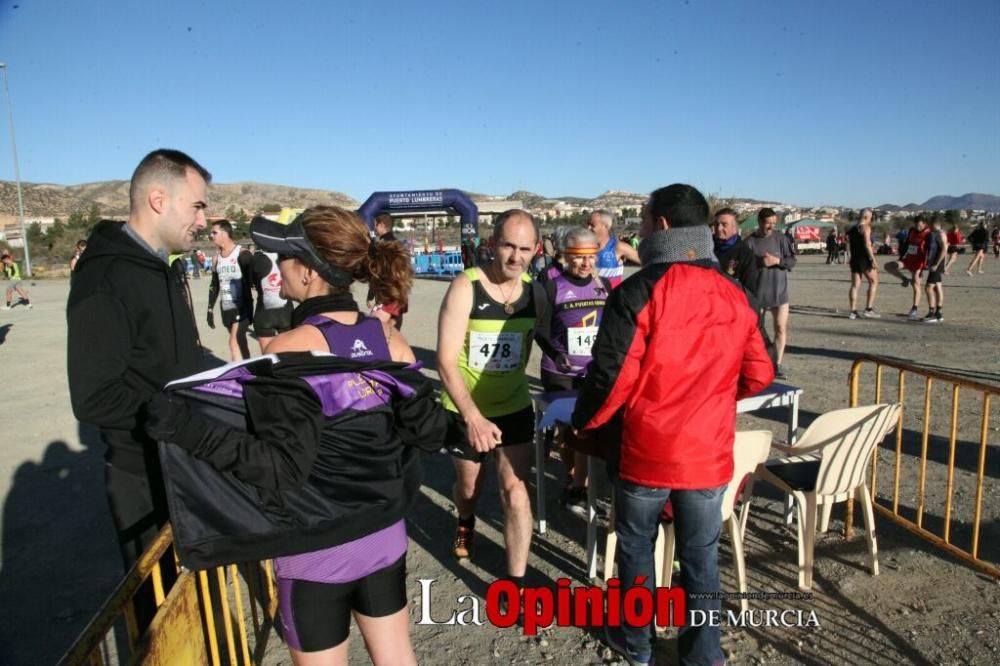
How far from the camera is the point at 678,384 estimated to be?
2.33m

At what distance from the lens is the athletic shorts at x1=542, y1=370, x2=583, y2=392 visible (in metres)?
4.15

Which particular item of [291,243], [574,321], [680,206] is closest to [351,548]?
[291,243]

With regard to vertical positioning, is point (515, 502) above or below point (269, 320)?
below

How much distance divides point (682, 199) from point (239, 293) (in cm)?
704

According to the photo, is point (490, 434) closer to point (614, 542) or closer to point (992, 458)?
point (614, 542)

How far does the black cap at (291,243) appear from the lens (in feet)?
6.24

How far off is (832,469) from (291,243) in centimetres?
301

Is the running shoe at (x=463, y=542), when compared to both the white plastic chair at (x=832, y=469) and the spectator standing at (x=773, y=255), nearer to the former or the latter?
the white plastic chair at (x=832, y=469)

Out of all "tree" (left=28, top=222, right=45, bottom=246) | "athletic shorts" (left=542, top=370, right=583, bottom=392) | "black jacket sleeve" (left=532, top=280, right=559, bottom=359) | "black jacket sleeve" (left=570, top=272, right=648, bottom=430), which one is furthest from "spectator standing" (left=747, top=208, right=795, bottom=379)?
"tree" (left=28, top=222, right=45, bottom=246)

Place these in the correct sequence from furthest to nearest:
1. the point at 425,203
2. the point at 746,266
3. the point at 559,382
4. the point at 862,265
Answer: the point at 425,203 → the point at 862,265 → the point at 746,266 → the point at 559,382

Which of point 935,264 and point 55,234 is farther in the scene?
point 55,234

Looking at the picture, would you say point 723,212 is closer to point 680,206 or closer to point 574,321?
point 574,321

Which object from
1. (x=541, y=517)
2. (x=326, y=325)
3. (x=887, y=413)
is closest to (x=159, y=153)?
(x=326, y=325)

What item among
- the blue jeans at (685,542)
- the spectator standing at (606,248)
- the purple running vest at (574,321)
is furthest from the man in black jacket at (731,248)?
the blue jeans at (685,542)
